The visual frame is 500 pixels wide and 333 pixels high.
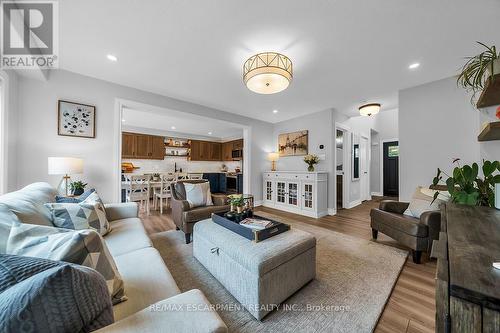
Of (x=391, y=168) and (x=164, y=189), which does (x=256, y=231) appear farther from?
(x=391, y=168)

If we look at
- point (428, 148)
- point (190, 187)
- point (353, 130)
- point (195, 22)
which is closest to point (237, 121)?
point (190, 187)

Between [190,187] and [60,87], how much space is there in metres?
2.27

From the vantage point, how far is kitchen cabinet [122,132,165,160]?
18.5ft

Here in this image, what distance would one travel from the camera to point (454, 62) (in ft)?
7.64

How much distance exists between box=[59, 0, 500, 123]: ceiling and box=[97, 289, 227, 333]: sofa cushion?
6.76ft

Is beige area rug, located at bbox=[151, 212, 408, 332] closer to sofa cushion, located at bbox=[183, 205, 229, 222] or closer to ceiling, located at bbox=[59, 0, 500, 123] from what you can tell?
sofa cushion, located at bbox=[183, 205, 229, 222]

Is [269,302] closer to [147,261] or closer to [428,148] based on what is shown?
[147,261]

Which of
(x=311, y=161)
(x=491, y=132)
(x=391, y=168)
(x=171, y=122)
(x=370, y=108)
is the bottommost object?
(x=391, y=168)

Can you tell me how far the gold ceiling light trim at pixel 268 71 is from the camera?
6.39 ft

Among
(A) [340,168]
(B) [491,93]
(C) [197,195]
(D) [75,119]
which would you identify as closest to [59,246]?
(C) [197,195]

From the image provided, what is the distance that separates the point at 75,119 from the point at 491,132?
4.47m

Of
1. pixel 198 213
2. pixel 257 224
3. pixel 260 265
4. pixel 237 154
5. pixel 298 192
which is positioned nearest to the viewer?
pixel 260 265

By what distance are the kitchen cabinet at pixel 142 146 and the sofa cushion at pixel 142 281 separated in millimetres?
5304

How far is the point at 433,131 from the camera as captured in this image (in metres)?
2.89
